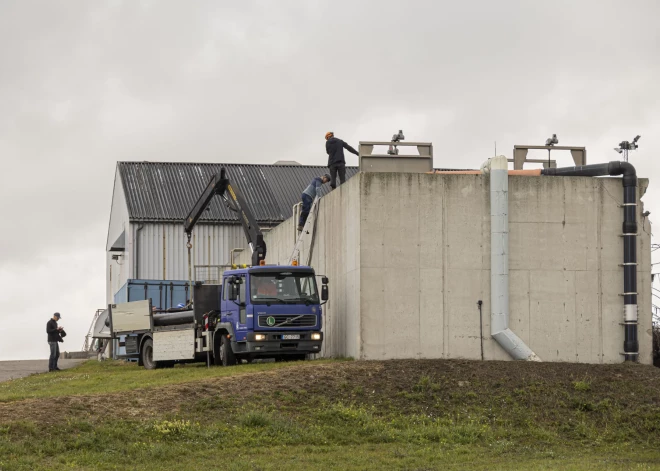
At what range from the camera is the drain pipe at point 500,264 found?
26.9 meters

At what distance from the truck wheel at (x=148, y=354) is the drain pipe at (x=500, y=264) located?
11.3 metres

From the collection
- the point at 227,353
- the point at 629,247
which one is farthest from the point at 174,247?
the point at 629,247

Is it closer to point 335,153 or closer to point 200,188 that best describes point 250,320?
point 335,153

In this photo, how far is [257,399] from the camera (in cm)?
2208

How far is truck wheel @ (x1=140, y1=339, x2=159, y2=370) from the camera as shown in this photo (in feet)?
110

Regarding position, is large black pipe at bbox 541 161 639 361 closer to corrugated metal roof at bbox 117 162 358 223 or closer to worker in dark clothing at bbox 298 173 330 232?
worker in dark clothing at bbox 298 173 330 232

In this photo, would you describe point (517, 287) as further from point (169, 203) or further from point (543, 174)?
point (169, 203)

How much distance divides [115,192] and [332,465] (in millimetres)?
42514

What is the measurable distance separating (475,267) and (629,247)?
396cm

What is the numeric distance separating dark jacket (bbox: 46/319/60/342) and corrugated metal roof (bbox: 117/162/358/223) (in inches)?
597

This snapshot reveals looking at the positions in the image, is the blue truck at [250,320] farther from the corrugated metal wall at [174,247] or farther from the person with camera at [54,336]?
the corrugated metal wall at [174,247]

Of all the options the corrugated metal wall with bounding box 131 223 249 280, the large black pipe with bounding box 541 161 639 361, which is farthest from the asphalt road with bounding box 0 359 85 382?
the large black pipe with bounding box 541 161 639 361

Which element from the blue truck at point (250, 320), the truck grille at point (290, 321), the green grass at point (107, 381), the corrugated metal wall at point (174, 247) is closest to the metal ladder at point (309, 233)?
the blue truck at point (250, 320)

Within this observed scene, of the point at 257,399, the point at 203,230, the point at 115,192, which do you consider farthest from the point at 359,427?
the point at 115,192
